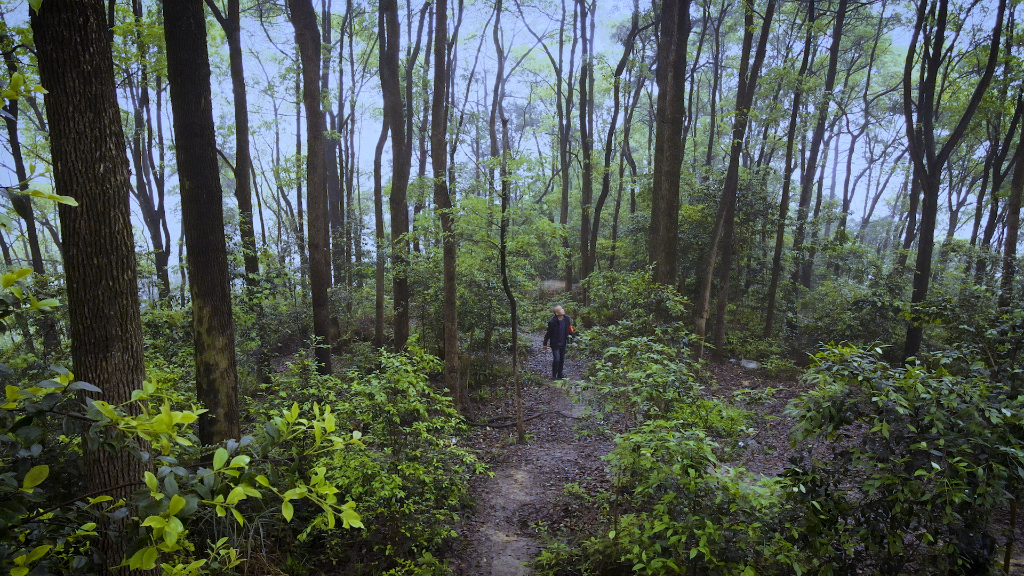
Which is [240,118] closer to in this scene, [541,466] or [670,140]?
[670,140]

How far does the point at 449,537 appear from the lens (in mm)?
5586

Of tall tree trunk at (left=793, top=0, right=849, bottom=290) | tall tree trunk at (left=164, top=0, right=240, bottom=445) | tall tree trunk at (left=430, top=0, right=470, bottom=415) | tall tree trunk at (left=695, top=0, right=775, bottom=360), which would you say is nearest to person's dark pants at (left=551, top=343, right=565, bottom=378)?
tall tree trunk at (left=695, top=0, right=775, bottom=360)

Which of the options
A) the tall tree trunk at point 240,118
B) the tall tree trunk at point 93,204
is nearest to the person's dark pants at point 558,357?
the tall tree trunk at point 240,118

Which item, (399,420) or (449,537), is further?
(449,537)

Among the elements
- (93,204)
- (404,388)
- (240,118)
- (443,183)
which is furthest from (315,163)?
(93,204)

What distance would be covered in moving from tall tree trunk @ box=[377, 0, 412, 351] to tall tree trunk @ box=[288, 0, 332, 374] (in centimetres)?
163

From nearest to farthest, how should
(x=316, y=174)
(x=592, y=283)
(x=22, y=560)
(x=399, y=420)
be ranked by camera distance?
(x=22, y=560), (x=399, y=420), (x=316, y=174), (x=592, y=283)

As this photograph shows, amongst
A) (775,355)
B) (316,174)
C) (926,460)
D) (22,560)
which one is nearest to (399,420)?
(22,560)

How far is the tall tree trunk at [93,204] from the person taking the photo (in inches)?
104

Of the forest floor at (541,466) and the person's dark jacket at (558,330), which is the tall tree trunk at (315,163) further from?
the person's dark jacket at (558,330)

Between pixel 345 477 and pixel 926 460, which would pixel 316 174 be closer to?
pixel 345 477

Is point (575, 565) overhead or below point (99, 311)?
below

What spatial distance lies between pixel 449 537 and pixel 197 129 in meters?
5.31

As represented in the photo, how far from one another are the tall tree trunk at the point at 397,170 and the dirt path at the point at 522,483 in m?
3.04
